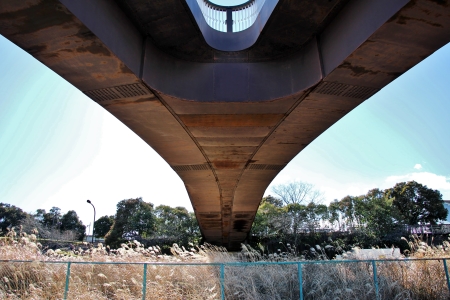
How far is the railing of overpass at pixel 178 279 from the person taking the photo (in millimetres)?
5383

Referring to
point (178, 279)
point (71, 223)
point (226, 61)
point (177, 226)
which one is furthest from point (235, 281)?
point (71, 223)

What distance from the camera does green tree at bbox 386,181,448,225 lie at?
126 ft

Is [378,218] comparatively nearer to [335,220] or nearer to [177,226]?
[335,220]

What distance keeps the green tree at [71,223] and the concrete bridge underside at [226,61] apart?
57751 millimetres

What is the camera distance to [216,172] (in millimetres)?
12078

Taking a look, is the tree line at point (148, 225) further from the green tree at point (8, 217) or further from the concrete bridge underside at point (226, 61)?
the concrete bridge underside at point (226, 61)

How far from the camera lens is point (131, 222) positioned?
120 feet

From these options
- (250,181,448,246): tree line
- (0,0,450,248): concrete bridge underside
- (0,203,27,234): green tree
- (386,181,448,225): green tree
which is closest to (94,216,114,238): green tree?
(0,203,27,234): green tree

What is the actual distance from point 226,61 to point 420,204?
41663mm

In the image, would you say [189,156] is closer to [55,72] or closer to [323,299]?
[55,72]

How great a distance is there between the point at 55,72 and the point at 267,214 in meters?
29.0

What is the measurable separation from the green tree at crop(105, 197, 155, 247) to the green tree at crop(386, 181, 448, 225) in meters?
31.0

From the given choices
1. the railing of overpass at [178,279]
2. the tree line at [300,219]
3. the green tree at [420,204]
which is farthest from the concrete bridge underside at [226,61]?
the green tree at [420,204]

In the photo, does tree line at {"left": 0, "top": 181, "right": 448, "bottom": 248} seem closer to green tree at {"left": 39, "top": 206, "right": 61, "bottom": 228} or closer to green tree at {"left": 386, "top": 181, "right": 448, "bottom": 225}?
green tree at {"left": 386, "top": 181, "right": 448, "bottom": 225}
